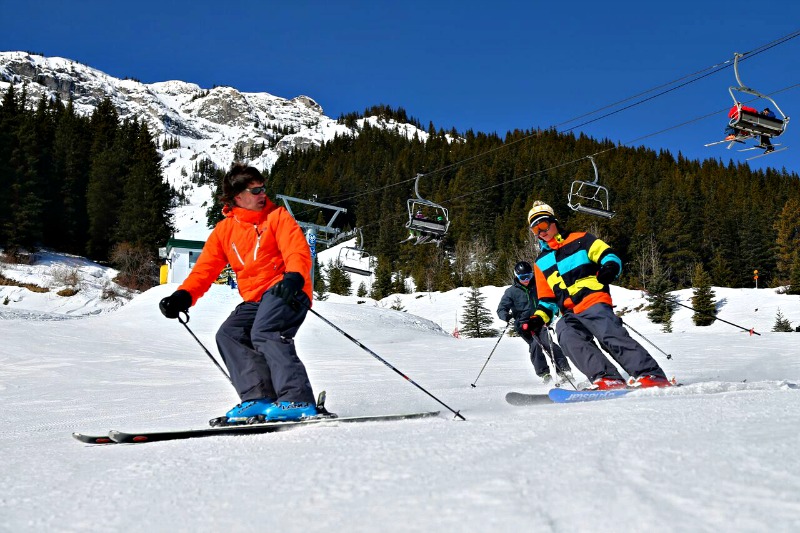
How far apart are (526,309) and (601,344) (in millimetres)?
3494

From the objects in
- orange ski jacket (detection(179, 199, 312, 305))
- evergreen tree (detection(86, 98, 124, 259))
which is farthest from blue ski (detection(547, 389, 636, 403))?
evergreen tree (detection(86, 98, 124, 259))

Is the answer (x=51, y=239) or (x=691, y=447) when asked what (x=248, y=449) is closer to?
(x=691, y=447)

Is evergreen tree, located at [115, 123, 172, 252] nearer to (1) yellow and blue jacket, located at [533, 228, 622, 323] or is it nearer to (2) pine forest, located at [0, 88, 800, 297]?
(2) pine forest, located at [0, 88, 800, 297]

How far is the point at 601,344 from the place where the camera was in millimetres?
4355

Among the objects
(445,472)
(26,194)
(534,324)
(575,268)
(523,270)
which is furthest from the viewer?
(26,194)

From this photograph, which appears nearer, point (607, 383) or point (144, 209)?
point (607, 383)

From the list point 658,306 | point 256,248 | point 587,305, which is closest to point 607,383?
point 587,305

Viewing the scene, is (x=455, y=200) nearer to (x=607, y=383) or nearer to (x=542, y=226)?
(x=542, y=226)

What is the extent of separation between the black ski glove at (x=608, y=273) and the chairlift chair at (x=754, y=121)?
929 cm

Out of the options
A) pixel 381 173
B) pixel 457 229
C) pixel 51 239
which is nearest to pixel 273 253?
pixel 51 239

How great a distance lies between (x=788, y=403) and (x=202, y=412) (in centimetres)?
365

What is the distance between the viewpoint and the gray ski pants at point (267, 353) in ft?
10.2

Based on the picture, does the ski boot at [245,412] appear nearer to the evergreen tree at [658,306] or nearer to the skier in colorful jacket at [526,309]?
the skier in colorful jacket at [526,309]

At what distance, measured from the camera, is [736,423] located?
2.14 meters
